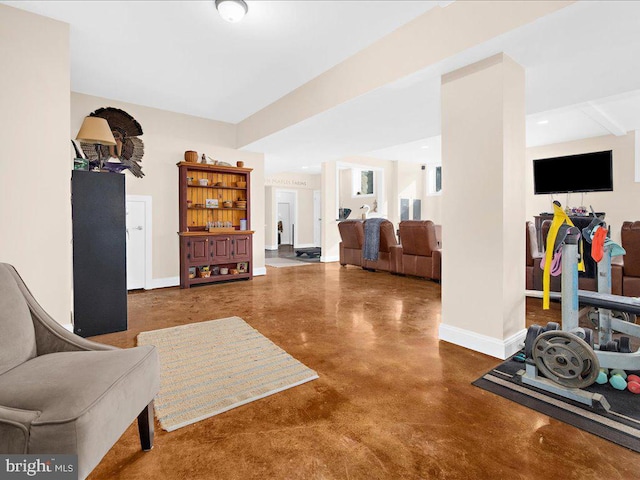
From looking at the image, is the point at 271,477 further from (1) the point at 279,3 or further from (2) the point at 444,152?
(1) the point at 279,3

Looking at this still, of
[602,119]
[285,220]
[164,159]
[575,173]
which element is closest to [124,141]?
[164,159]

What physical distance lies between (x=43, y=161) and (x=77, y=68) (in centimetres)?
171

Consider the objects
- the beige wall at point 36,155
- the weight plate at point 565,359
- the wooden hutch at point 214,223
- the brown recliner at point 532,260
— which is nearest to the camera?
the weight plate at point 565,359

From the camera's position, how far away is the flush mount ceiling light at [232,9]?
247 centimetres

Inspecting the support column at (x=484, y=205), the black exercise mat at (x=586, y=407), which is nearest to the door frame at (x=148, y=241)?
the support column at (x=484, y=205)

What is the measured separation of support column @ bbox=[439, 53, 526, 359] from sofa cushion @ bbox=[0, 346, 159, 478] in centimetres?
224

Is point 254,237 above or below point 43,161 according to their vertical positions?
A: below

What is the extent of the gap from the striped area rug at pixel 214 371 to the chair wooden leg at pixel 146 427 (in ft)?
0.47

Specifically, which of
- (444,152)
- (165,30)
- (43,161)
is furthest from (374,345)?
(165,30)

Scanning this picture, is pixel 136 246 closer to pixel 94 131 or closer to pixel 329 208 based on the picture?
pixel 94 131

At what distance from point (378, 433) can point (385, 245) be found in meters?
4.66

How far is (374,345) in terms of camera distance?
262 cm

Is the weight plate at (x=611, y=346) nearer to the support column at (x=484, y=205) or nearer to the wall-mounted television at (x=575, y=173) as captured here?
the support column at (x=484, y=205)

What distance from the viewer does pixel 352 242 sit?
22.0ft
